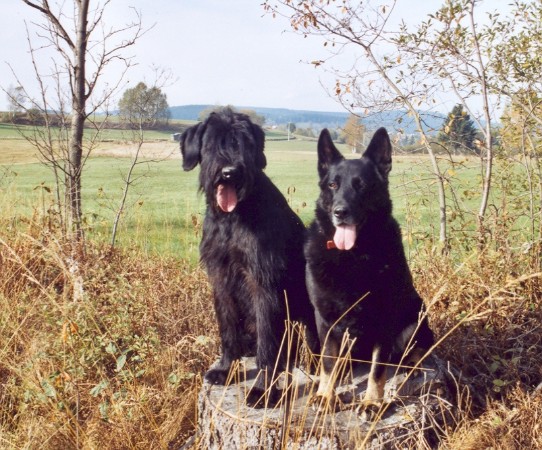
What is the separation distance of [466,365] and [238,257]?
1.84 metres

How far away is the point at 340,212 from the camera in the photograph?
276 cm

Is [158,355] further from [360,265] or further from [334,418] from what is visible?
[360,265]

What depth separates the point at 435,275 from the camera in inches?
179

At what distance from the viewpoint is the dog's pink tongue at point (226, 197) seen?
9.98ft

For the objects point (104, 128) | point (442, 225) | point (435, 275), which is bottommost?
point (435, 275)

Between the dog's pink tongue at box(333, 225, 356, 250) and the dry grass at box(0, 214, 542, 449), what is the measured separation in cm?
57

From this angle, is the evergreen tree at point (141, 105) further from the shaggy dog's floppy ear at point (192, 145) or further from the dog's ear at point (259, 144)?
the dog's ear at point (259, 144)

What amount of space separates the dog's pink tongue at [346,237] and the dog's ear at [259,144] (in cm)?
64

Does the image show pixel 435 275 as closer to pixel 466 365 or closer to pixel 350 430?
pixel 466 365

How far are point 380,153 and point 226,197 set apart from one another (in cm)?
88

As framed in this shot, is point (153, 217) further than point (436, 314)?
Yes

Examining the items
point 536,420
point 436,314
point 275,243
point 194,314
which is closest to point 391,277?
point 275,243

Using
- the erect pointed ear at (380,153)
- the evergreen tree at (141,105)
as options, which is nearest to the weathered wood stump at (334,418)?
the erect pointed ear at (380,153)

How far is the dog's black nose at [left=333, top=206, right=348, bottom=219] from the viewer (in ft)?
9.04
